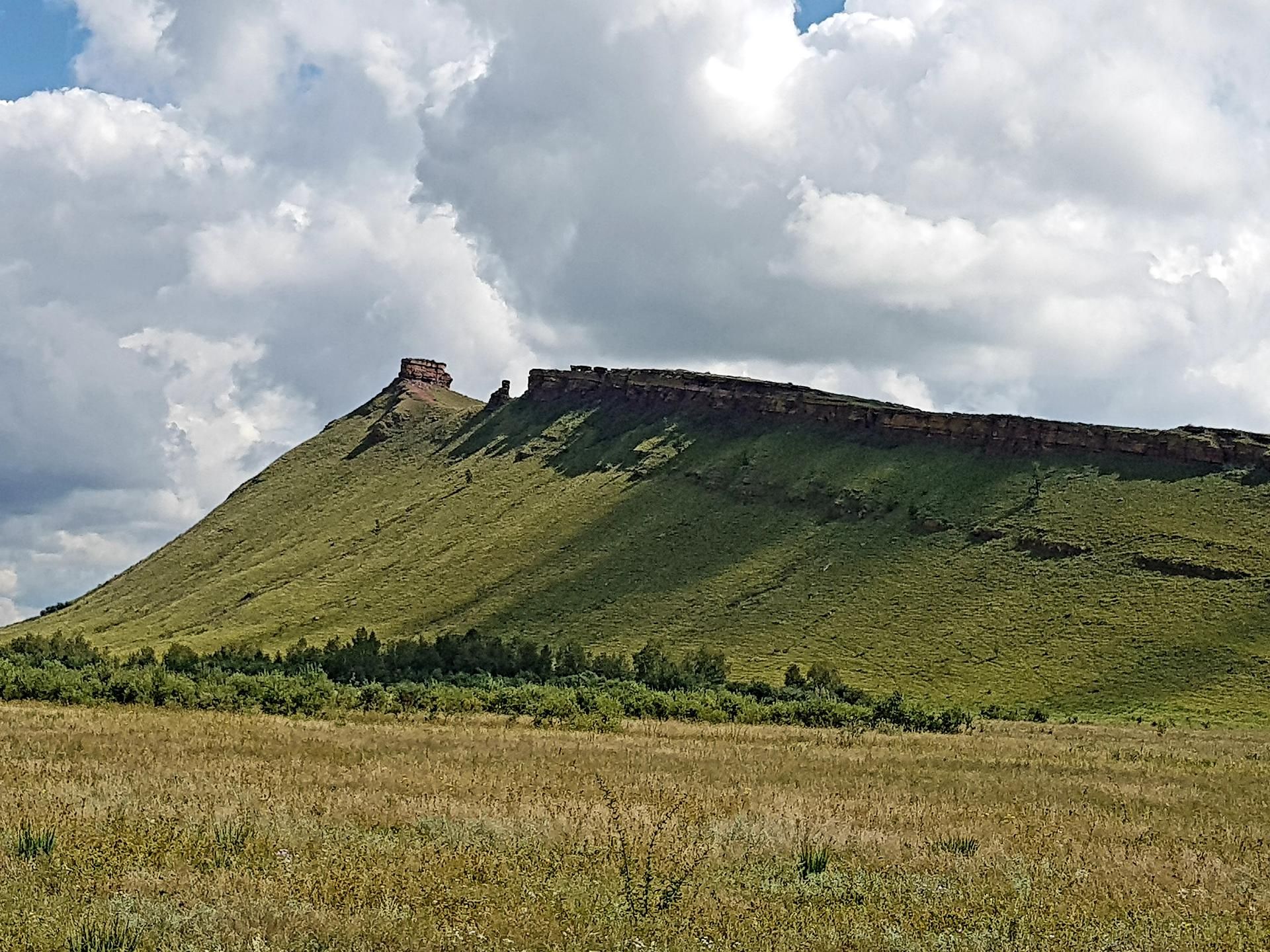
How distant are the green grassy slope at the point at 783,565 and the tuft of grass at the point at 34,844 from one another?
56.2 metres

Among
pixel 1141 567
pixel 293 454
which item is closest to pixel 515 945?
pixel 1141 567

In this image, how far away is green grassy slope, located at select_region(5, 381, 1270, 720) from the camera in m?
76.1

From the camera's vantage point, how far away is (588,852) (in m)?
14.6

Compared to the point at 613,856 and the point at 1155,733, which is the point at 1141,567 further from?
the point at 613,856

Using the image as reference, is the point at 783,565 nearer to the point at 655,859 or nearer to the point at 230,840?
the point at 655,859

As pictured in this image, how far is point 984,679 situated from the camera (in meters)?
73.0

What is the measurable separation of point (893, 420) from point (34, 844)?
4250 inches

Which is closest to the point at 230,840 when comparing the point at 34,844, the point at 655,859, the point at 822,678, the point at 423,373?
the point at 34,844

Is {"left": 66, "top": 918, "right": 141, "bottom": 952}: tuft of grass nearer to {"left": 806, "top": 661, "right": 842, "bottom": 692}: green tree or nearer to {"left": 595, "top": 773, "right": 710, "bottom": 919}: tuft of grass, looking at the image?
{"left": 595, "top": 773, "right": 710, "bottom": 919}: tuft of grass

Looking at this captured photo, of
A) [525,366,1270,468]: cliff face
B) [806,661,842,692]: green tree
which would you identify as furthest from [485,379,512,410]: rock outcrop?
[806,661,842,692]: green tree

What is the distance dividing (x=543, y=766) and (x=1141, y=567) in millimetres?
70701

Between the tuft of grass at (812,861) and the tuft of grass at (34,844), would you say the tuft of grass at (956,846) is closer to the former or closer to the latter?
the tuft of grass at (812,861)

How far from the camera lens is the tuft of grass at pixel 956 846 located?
1611 cm

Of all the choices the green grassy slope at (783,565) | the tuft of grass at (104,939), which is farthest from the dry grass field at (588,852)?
the green grassy slope at (783,565)
